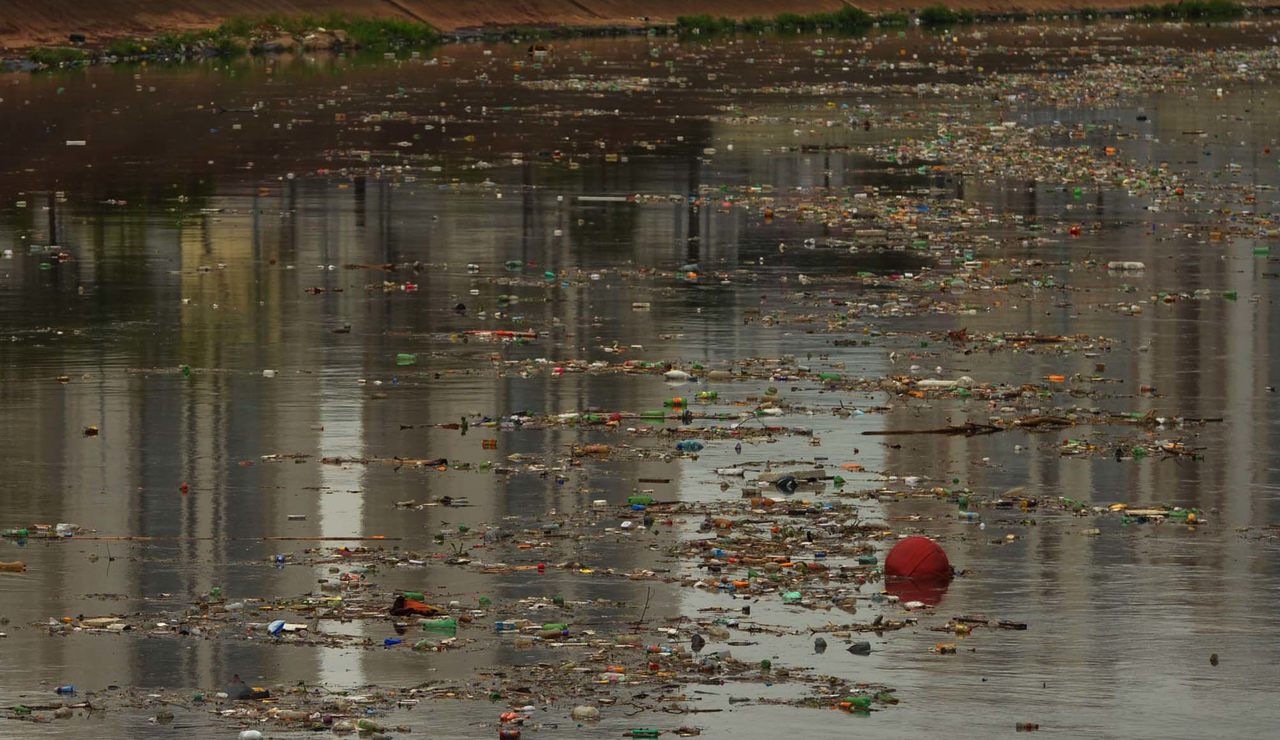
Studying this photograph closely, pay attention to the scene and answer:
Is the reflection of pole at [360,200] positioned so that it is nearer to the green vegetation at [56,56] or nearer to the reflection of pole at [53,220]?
the reflection of pole at [53,220]

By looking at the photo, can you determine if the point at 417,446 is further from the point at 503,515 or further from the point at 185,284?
the point at 185,284

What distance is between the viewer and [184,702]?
8.25 meters

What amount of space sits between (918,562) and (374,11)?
6169 cm

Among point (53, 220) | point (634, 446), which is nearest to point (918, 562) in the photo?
point (634, 446)

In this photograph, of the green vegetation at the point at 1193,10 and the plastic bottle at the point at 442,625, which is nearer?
the plastic bottle at the point at 442,625

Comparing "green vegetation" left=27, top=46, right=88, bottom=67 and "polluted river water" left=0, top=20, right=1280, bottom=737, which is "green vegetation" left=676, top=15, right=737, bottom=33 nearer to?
"green vegetation" left=27, top=46, right=88, bottom=67

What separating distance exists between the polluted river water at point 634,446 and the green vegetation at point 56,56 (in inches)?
928

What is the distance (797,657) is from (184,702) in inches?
87.7

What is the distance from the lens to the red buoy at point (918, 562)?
998cm

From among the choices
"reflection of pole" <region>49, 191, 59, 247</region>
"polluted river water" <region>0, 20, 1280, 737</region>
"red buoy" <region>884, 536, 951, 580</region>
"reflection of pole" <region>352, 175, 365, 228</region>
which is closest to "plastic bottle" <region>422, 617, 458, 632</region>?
"polluted river water" <region>0, 20, 1280, 737</region>

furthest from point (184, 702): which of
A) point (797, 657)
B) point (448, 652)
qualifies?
point (797, 657)

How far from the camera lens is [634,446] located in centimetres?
1279

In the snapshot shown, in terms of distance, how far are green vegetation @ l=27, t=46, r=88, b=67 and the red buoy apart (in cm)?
4460

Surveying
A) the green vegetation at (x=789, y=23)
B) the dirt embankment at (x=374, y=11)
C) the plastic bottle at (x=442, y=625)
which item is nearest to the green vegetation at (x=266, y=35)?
the dirt embankment at (x=374, y=11)
